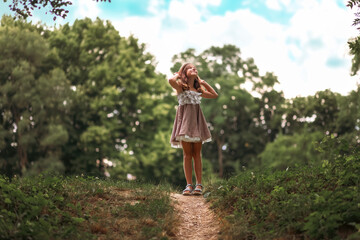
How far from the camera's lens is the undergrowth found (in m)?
5.27

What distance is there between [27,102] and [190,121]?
19.4 metres

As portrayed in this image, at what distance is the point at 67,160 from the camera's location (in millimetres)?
27375

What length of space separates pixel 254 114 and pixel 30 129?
21905 mm

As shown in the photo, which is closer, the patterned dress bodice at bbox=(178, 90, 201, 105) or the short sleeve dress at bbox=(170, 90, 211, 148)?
the short sleeve dress at bbox=(170, 90, 211, 148)

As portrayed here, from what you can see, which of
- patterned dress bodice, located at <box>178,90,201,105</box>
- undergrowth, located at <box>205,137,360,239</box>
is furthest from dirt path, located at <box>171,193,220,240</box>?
patterned dress bodice, located at <box>178,90,201,105</box>

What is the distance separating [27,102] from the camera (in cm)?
2595

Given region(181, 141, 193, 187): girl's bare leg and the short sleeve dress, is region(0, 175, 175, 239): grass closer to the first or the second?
region(181, 141, 193, 187): girl's bare leg

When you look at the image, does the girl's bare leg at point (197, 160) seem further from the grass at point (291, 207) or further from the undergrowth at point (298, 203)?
the grass at point (291, 207)

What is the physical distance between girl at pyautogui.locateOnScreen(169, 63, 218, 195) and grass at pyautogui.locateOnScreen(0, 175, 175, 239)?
1.25 meters

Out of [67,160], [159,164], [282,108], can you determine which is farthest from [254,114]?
[67,160]

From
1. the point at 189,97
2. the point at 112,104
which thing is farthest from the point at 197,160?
the point at 112,104

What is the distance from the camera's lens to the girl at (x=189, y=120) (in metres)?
8.91

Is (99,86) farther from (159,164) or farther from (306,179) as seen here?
(306,179)

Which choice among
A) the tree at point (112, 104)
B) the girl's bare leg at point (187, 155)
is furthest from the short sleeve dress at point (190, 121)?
the tree at point (112, 104)
